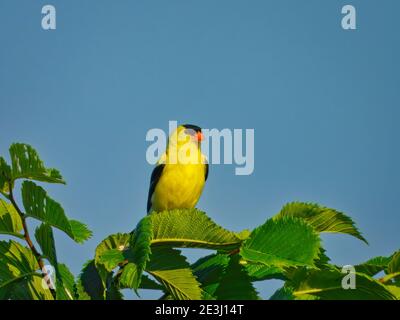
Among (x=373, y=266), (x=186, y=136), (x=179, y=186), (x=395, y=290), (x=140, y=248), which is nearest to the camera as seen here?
(x=140, y=248)

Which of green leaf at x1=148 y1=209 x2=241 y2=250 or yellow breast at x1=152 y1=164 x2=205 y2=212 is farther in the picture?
yellow breast at x1=152 y1=164 x2=205 y2=212

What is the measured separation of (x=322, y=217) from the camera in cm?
357

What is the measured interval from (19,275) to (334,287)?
1504 mm

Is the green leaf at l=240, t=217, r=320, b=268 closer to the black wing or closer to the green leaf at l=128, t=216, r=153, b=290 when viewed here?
the green leaf at l=128, t=216, r=153, b=290

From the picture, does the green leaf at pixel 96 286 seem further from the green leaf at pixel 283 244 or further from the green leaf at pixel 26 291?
the green leaf at pixel 283 244

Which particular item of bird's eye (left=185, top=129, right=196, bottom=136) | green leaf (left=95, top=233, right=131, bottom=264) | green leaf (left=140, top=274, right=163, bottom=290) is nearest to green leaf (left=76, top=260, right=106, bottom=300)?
green leaf (left=95, top=233, right=131, bottom=264)

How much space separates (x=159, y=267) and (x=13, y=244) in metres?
0.73

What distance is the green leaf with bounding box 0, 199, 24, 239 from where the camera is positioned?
356 cm

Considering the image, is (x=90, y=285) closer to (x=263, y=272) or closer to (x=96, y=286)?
(x=96, y=286)

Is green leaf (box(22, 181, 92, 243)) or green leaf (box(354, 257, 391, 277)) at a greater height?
green leaf (box(22, 181, 92, 243))

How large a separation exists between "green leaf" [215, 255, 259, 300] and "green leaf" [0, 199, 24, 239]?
99 cm

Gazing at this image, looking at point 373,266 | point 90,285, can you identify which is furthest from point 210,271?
point 373,266
